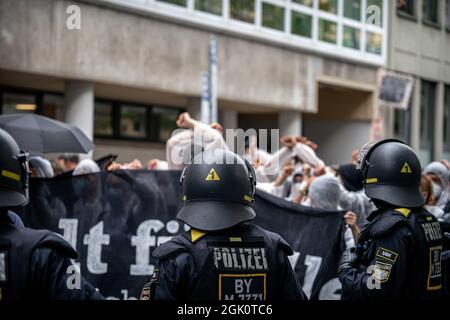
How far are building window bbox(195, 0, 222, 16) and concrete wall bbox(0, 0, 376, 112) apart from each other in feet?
1.77

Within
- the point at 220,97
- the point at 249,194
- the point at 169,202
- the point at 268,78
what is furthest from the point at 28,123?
the point at 268,78

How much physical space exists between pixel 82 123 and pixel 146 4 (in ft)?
9.37

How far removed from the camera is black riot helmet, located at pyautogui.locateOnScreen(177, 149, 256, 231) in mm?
3736

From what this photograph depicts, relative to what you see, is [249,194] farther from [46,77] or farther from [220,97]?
[220,97]

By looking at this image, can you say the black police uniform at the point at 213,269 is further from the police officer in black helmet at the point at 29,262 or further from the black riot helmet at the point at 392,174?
the black riot helmet at the point at 392,174

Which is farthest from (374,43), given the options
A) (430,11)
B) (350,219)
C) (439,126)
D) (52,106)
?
(350,219)

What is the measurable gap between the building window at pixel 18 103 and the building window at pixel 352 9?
365 inches

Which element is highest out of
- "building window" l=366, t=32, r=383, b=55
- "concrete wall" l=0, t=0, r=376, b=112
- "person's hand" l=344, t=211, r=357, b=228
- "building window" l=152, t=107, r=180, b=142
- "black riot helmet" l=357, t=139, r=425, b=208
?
"building window" l=366, t=32, r=383, b=55

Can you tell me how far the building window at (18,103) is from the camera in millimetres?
18578

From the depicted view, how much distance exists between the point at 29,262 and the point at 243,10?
58.5 ft

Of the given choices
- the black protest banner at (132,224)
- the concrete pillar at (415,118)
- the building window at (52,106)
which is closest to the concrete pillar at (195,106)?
the building window at (52,106)

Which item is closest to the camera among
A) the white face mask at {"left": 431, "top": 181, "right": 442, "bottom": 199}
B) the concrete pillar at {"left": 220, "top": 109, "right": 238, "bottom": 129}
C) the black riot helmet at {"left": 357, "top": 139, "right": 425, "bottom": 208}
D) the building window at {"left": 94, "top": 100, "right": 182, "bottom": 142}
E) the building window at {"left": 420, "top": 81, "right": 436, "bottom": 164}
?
the black riot helmet at {"left": 357, "top": 139, "right": 425, "bottom": 208}

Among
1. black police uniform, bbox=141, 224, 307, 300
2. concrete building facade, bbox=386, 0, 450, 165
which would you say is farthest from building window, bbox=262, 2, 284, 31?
black police uniform, bbox=141, 224, 307, 300

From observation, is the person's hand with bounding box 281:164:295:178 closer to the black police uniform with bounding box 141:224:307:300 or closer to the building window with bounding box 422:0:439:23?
the black police uniform with bounding box 141:224:307:300
